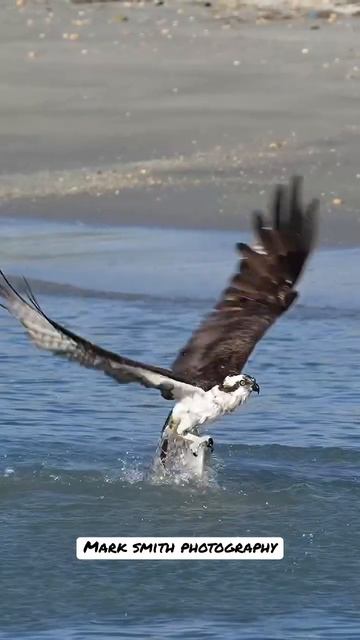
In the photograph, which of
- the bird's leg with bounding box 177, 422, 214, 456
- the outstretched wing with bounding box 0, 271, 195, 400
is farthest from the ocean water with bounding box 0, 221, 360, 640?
the outstretched wing with bounding box 0, 271, 195, 400

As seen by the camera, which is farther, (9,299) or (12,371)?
(12,371)

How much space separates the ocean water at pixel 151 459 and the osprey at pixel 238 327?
18.2 inches

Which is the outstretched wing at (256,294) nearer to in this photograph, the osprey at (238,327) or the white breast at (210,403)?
the osprey at (238,327)

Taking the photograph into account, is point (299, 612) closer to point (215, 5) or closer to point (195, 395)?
point (195, 395)

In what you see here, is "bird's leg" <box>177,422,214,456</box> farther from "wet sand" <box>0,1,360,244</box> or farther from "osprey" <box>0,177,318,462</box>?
"wet sand" <box>0,1,360,244</box>

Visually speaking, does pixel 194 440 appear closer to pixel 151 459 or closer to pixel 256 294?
pixel 151 459

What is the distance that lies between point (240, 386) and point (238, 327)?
23.7 inches

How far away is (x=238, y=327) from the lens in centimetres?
999

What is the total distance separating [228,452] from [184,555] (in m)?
1.74

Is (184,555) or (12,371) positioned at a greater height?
(184,555)

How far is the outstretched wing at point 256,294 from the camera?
9.78m

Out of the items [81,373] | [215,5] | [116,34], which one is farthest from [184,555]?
[215,5]

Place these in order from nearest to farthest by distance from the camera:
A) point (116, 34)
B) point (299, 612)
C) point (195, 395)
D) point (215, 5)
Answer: point (299, 612) → point (195, 395) → point (116, 34) → point (215, 5)

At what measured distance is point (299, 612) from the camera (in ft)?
26.4
